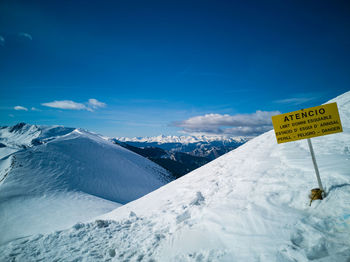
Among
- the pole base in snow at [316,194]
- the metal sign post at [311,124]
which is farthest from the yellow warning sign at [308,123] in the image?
the pole base in snow at [316,194]

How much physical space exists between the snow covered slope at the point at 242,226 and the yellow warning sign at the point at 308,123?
153 centimetres

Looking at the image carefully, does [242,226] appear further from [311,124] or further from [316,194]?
[311,124]

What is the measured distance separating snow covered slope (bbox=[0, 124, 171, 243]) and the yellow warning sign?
10.8 m

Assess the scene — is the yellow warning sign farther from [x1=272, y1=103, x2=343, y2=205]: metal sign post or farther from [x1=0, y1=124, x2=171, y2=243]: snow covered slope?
[x1=0, y1=124, x2=171, y2=243]: snow covered slope

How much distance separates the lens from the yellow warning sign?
437 centimetres

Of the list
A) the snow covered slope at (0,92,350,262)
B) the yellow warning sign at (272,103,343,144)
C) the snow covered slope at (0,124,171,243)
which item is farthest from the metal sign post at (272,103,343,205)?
the snow covered slope at (0,124,171,243)

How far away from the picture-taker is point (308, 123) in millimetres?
4598

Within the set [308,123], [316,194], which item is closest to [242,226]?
[316,194]

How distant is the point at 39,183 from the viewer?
26531 millimetres

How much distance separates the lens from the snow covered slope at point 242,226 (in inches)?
134

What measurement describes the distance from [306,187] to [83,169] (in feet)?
135

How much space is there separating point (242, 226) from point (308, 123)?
348cm

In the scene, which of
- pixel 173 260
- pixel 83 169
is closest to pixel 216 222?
pixel 173 260

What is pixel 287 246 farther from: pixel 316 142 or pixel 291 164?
pixel 316 142
